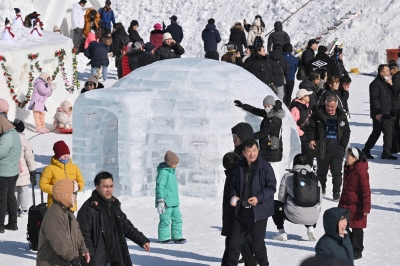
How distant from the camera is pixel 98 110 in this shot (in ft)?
44.8

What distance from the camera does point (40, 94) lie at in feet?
61.3

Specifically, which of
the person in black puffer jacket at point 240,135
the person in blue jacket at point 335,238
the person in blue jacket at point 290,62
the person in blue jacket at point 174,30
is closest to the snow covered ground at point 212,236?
the person in black puffer jacket at point 240,135

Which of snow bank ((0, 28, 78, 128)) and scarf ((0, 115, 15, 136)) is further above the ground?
snow bank ((0, 28, 78, 128))

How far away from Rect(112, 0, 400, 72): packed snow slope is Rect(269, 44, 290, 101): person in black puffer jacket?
9.62 metres

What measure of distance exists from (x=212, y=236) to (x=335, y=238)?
3.81 meters

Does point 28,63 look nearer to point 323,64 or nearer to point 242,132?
point 323,64

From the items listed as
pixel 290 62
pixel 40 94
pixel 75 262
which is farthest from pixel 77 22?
pixel 75 262

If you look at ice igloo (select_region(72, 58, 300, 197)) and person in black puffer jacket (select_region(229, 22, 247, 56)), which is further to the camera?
person in black puffer jacket (select_region(229, 22, 247, 56))

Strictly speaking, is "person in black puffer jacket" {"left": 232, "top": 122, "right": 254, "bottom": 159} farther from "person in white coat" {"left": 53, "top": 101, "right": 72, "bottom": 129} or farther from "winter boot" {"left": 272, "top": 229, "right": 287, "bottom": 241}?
"person in white coat" {"left": 53, "top": 101, "right": 72, "bottom": 129}

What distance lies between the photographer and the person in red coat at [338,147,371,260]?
33.5 feet

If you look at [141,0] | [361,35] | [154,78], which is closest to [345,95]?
[154,78]

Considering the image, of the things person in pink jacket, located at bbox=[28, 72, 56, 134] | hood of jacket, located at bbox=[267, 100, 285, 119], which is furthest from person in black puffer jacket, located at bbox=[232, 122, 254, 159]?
person in pink jacket, located at bbox=[28, 72, 56, 134]

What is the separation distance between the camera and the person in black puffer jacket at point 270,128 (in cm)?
1267

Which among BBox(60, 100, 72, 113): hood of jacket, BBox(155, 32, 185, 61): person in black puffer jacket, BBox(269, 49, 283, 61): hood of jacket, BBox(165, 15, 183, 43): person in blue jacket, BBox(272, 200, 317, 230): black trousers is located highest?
BBox(165, 15, 183, 43): person in blue jacket
